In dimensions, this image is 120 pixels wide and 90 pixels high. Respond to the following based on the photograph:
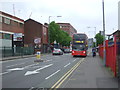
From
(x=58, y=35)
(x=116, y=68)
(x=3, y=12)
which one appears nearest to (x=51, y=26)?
(x=58, y=35)

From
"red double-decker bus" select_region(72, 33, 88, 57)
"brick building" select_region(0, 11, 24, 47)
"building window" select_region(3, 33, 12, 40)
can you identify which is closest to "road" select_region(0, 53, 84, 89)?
"red double-decker bus" select_region(72, 33, 88, 57)

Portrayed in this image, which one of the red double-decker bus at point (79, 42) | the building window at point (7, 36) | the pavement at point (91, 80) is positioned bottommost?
the pavement at point (91, 80)

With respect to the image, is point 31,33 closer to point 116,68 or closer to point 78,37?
point 78,37

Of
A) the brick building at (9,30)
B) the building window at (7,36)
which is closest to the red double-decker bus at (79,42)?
the brick building at (9,30)

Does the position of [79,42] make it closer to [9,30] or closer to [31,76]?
[9,30]

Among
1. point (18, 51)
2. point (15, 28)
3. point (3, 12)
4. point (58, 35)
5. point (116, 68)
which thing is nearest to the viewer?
point (116, 68)

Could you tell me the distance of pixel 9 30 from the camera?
52.1m

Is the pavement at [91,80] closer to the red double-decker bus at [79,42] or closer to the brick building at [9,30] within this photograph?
the red double-decker bus at [79,42]

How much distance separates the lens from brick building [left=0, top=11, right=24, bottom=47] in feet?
157

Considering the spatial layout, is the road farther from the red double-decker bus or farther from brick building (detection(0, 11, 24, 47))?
brick building (detection(0, 11, 24, 47))

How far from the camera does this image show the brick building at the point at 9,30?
47.9 m

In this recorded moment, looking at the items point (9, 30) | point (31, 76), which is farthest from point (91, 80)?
point (9, 30)

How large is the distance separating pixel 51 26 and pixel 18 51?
32.5 meters

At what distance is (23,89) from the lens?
30.6 ft
